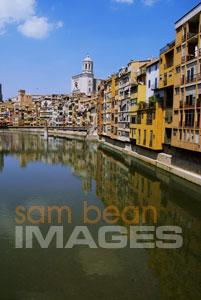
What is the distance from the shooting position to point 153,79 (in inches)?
1564

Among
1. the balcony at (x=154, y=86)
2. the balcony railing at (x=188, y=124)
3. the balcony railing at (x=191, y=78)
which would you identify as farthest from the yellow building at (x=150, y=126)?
the balcony railing at (x=191, y=78)

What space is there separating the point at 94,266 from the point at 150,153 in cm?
2924

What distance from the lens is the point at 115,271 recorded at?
11562mm

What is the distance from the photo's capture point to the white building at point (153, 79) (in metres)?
38.0

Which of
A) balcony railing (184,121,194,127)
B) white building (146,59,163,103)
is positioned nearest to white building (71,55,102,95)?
white building (146,59,163,103)

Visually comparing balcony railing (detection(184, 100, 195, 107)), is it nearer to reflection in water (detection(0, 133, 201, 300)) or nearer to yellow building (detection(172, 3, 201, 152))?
yellow building (detection(172, 3, 201, 152))

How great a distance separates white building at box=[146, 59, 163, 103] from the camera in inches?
1497

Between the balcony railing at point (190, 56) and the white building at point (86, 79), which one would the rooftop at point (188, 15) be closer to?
the balcony railing at point (190, 56)

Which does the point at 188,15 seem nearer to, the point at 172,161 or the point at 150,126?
the point at 150,126

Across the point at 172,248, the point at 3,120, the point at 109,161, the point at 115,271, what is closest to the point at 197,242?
the point at 172,248

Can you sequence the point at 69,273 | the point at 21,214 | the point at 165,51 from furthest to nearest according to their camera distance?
the point at 165,51
the point at 21,214
the point at 69,273

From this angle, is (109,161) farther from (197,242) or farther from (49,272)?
(49,272)

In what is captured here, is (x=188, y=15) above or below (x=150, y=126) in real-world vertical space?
above

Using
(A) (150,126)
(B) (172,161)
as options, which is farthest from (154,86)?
(B) (172,161)
